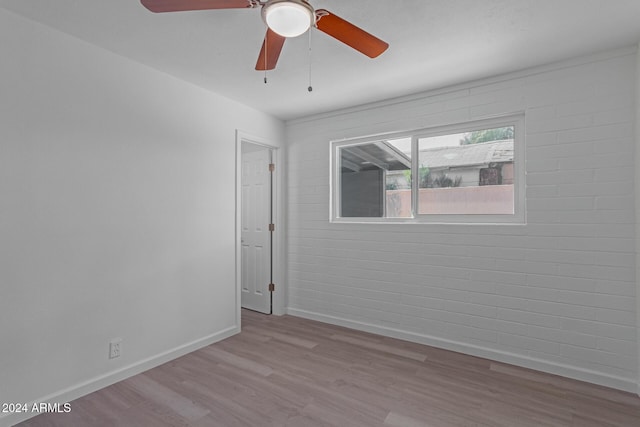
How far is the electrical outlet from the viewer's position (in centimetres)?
245

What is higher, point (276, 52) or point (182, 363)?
point (276, 52)

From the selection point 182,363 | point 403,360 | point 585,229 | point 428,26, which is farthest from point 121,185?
point 585,229

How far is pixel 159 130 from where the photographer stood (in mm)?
2781

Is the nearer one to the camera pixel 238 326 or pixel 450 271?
pixel 450 271

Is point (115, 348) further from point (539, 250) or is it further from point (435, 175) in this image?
point (539, 250)

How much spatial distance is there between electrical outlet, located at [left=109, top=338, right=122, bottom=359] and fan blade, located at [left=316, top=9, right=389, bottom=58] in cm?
256

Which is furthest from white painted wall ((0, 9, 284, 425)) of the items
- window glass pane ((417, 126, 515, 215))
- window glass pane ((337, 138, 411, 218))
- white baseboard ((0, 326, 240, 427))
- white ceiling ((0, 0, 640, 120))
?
window glass pane ((417, 126, 515, 215))

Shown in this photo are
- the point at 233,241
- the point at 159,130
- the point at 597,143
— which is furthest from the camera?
the point at 233,241

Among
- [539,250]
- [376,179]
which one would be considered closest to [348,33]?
[376,179]

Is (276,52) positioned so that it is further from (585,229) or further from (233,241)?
(585,229)

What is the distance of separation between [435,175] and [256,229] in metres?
2.32

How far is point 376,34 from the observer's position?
2217mm

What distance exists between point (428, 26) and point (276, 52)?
40.5 inches

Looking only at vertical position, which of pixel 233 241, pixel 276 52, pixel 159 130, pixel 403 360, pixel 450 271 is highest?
pixel 276 52
